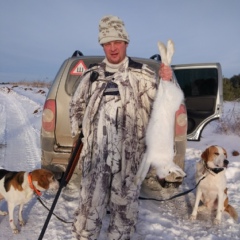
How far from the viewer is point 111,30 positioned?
2.44 metres

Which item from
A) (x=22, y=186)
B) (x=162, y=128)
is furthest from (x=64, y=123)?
(x=162, y=128)

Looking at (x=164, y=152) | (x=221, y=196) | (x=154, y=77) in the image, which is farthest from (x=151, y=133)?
(x=221, y=196)

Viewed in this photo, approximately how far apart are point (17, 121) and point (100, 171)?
9475 mm

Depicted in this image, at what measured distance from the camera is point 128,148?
2535 millimetres

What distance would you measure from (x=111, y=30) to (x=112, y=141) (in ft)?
2.98

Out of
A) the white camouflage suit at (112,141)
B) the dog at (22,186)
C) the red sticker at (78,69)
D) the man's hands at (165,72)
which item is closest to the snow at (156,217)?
the dog at (22,186)

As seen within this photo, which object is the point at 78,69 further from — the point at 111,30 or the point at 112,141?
the point at 112,141

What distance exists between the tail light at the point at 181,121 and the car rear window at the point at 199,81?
2.04 m

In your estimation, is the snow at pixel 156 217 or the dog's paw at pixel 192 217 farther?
the dog's paw at pixel 192 217

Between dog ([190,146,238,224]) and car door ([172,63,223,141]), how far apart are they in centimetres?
210

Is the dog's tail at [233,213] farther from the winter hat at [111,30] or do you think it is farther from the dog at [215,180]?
the winter hat at [111,30]

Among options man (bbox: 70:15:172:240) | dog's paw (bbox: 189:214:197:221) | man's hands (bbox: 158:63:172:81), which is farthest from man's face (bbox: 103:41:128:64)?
dog's paw (bbox: 189:214:197:221)

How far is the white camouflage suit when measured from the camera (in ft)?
8.23

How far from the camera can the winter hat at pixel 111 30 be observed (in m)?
2.44
